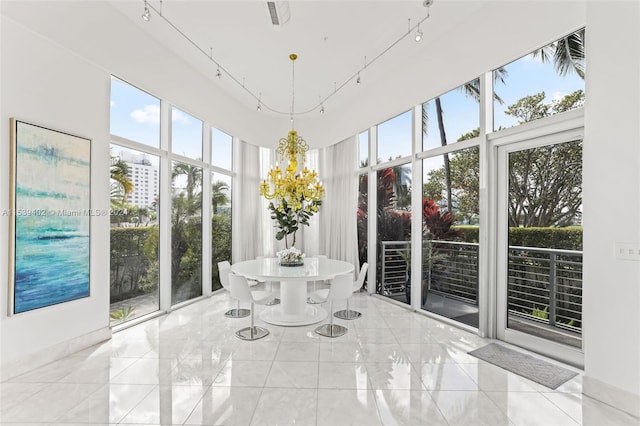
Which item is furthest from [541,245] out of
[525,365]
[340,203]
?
[340,203]

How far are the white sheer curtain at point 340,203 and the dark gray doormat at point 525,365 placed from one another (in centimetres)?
280

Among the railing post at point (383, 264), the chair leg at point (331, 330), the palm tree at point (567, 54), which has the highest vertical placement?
the palm tree at point (567, 54)

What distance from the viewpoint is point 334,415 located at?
6.70 ft

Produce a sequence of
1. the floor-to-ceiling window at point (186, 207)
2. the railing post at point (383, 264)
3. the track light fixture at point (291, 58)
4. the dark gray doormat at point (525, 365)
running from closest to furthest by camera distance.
→ 1. the dark gray doormat at point (525, 365)
2. the track light fixture at point (291, 58)
3. the floor-to-ceiling window at point (186, 207)
4. the railing post at point (383, 264)

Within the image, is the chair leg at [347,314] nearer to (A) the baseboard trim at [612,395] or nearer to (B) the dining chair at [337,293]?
(B) the dining chair at [337,293]

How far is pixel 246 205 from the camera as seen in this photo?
20.0ft

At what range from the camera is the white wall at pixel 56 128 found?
2.49 m

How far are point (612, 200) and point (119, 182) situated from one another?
16.2ft

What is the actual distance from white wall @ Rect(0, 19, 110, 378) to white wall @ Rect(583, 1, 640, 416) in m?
4.64

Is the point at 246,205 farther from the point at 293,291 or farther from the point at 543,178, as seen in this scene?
the point at 543,178

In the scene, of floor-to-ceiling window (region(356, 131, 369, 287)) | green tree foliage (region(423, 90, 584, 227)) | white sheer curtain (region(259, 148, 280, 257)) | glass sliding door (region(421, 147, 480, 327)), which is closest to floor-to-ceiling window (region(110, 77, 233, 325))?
white sheer curtain (region(259, 148, 280, 257))

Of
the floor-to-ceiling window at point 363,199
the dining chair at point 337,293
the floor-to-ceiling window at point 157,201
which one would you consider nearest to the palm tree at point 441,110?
the floor-to-ceiling window at point 363,199

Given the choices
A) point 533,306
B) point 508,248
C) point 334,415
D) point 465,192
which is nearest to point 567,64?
point 465,192

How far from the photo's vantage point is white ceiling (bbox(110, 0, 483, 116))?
3.23 metres
